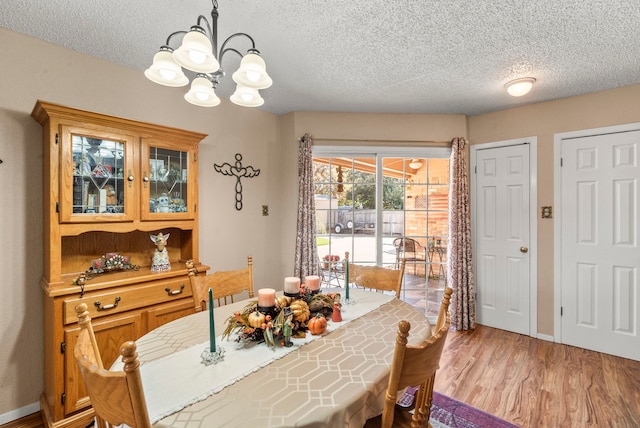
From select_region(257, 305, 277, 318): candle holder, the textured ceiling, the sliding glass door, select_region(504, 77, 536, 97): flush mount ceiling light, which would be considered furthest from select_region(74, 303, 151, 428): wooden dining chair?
select_region(504, 77, 536, 97): flush mount ceiling light

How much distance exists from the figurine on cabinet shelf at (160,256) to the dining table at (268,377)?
0.92 meters

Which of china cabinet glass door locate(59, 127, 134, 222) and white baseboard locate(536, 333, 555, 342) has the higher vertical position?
china cabinet glass door locate(59, 127, 134, 222)

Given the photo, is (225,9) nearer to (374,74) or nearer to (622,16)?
(374,74)

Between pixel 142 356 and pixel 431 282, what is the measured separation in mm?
3210

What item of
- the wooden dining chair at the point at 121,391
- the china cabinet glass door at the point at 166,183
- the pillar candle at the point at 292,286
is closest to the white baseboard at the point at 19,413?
the china cabinet glass door at the point at 166,183

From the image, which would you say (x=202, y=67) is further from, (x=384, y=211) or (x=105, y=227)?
(x=384, y=211)

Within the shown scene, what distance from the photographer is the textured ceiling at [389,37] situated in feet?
5.55

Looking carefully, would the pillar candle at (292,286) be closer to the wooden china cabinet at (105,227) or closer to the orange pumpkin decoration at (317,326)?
the orange pumpkin decoration at (317,326)

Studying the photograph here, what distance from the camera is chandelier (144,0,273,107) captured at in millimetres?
1170

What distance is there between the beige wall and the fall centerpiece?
2.82 metres

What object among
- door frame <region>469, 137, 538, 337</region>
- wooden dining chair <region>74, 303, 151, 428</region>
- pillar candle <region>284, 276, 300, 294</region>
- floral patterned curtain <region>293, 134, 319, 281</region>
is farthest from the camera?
floral patterned curtain <region>293, 134, 319, 281</region>

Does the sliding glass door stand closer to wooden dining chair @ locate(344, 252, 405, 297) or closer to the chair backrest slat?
wooden dining chair @ locate(344, 252, 405, 297)

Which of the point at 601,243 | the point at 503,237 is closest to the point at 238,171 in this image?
the point at 503,237

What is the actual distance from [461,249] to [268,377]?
2.97m
